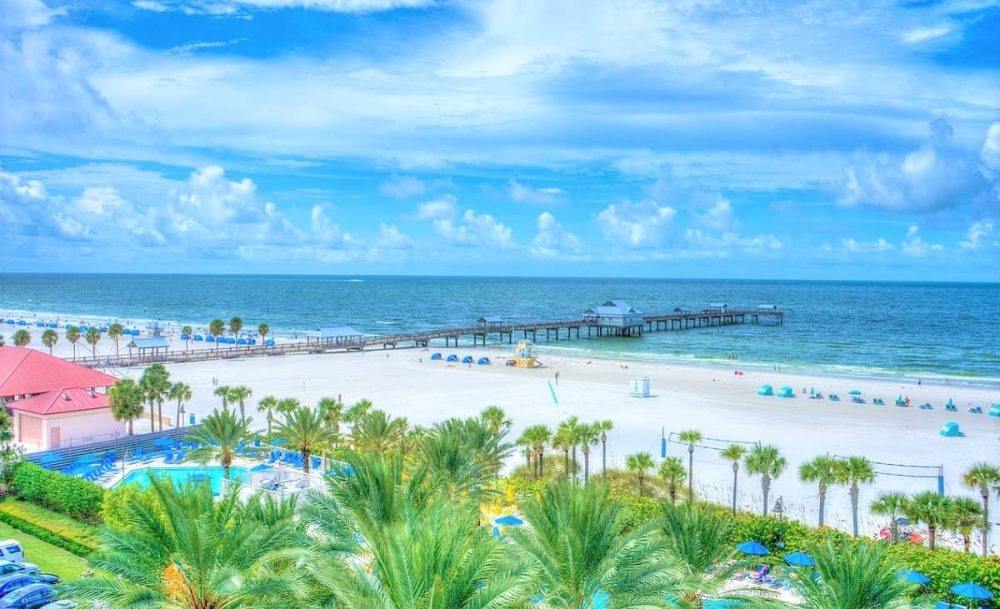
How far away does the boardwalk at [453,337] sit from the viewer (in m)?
61.8

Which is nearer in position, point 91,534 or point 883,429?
point 91,534

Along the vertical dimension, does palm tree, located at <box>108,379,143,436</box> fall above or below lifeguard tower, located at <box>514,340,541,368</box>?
above

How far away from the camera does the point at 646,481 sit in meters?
25.8

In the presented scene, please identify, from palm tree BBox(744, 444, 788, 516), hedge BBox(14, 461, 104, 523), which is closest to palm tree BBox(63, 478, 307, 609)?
hedge BBox(14, 461, 104, 523)

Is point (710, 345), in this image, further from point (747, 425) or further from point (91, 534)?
point (91, 534)

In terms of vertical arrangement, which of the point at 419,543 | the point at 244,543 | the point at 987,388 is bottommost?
the point at 987,388

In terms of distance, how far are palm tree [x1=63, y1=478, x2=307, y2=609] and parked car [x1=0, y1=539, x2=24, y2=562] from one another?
30.6ft

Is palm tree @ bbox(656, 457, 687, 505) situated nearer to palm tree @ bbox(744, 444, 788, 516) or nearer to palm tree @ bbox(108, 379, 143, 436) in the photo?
palm tree @ bbox(744, 444, 788, 516)

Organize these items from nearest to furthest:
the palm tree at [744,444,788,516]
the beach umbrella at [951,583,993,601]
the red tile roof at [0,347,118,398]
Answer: the beach umbrella at [951,583,993,601] → the palm tree at [744,444,788,516] → the red tile roof at [0,347,118,398]

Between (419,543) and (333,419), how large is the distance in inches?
853

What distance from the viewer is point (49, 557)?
20.6m

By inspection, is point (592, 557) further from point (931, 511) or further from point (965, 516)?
point (965, 516)

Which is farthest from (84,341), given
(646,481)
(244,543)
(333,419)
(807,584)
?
(807,584)

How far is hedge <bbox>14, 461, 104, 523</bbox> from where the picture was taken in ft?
74.7
